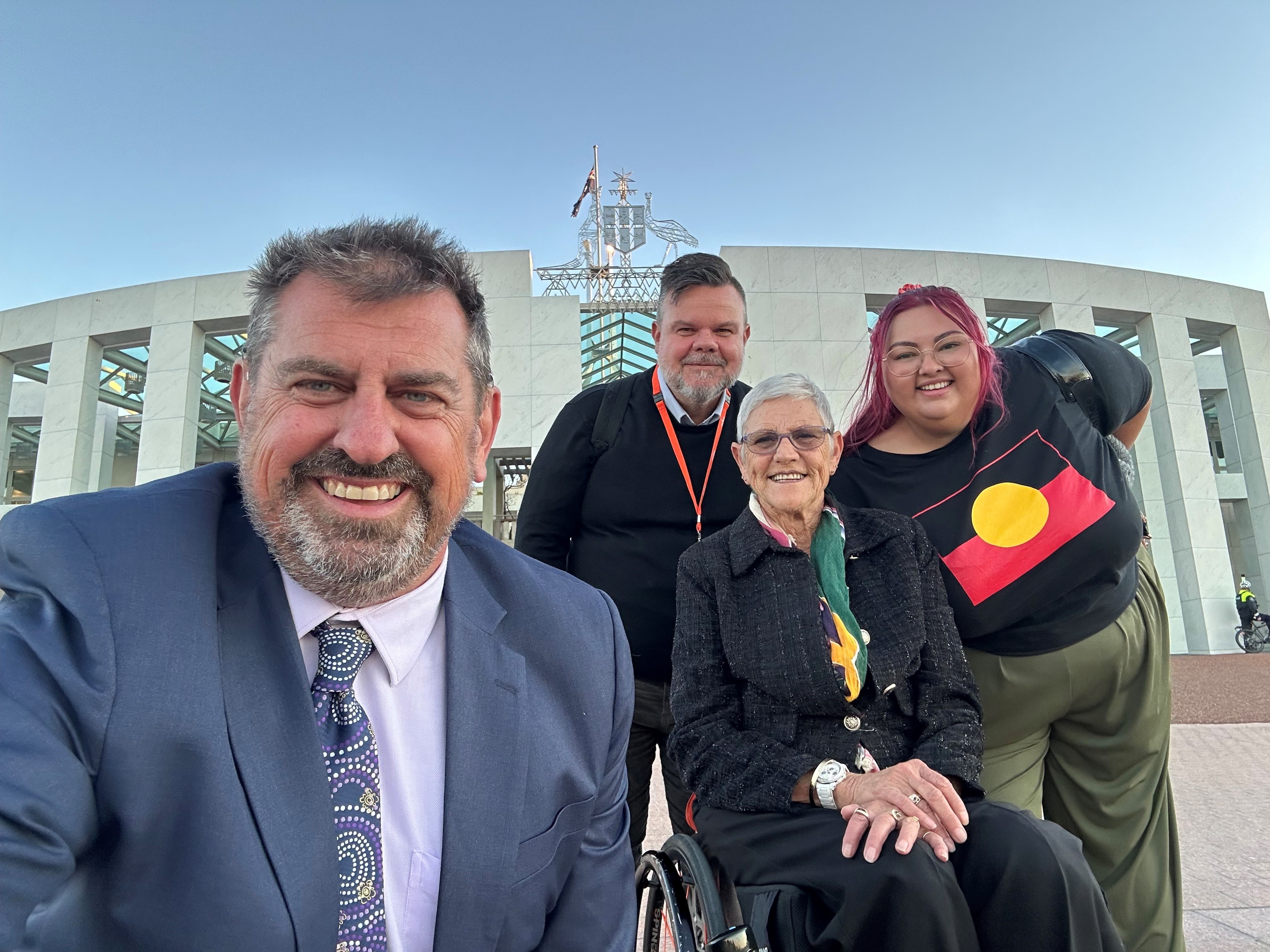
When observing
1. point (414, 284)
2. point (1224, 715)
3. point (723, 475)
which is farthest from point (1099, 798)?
point (1224, 715)

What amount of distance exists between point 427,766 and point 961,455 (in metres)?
1.84

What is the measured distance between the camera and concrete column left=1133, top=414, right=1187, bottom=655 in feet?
60.1

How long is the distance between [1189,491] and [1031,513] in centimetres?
1997

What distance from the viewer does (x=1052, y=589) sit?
2197 millimetres

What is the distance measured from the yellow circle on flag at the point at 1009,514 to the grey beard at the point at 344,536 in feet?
5.39

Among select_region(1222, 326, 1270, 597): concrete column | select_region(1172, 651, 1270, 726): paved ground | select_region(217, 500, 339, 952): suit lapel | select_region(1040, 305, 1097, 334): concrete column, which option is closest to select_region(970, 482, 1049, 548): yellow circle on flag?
select_region(217, 500, 339, 952): suit lapel

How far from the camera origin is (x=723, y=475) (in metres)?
2.96

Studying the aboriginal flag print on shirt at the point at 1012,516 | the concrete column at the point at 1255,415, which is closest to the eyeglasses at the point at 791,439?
the aboriginal flag print on shirt at the point at 1012,516

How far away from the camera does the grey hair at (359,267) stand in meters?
1.28

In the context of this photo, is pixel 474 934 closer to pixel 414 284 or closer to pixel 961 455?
pixel 414 284

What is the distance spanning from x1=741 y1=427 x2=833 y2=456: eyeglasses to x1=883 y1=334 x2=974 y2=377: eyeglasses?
33 cm

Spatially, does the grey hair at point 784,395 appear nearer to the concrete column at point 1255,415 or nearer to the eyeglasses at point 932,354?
the eyeglasses at point 932,354

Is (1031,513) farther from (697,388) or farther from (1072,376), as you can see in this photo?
(697,388)

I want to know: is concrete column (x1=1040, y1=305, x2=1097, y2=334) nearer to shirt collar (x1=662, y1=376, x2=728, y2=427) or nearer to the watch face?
shirt collar (x1=662, y1=376, x2=728, y2=427)
